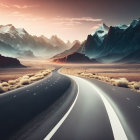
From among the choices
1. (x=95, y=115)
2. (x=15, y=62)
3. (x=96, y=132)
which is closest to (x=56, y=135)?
(x=96, y=132)

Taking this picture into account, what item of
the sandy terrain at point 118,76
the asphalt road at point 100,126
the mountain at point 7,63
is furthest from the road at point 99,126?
the mountain at point 7,63

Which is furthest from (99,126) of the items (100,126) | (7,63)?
(7,63)

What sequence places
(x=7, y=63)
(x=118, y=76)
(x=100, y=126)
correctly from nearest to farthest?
(x=100, y=126) → (x=118, y=76) → (x=7, y=63)

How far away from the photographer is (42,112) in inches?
510

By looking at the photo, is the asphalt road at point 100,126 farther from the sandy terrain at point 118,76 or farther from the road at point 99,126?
the sandy terrain at point 118,76

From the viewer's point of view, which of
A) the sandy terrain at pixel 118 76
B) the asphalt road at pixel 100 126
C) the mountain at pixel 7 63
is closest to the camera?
the asphalt road at pixel 100 126

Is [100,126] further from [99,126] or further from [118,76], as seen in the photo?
[118,76]

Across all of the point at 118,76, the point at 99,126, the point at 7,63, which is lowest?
the point at 7,63

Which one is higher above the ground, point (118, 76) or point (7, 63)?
point (118, 76)

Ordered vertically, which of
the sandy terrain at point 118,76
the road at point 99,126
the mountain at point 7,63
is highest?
the road at point 99,126

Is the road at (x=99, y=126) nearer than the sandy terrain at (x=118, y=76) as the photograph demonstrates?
Yes

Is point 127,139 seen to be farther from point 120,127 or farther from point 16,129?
point 16,129

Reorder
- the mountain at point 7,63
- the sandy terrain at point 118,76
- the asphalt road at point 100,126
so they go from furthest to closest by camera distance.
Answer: the mountain at point 7,63 < the sandy terrain at point 118,76 < the asphalt road at point 100,126

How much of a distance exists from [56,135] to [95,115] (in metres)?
4.36
